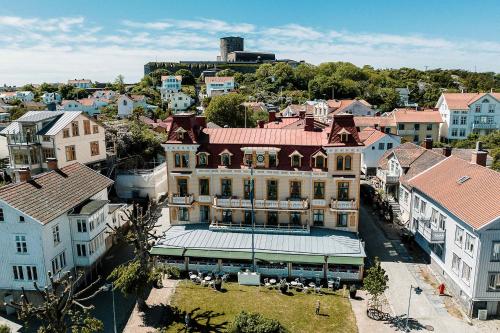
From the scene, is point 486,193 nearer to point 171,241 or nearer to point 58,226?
point 171,241

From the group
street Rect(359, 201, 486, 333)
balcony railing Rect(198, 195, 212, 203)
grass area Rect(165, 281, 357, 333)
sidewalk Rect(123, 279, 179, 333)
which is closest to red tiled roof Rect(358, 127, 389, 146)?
street Rect(359, 201, 486, 333)

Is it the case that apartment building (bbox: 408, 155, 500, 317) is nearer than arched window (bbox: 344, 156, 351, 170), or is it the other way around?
apartment building (bbox: 408, 155, 500, 317)

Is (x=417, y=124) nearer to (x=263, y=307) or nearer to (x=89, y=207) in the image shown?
(x=263, y=307)

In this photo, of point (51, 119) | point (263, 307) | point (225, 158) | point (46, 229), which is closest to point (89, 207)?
point (46, 229)

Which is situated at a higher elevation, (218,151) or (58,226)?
(218,151)

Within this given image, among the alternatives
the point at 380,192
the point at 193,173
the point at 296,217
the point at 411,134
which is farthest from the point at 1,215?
the point at 411,134

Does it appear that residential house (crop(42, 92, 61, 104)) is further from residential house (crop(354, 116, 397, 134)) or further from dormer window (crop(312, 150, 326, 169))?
dormer window (crop(312, 150, 326, 169))

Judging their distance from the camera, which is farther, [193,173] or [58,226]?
[193,173]
